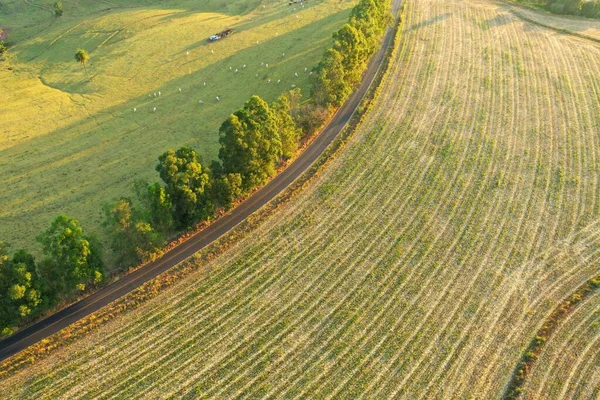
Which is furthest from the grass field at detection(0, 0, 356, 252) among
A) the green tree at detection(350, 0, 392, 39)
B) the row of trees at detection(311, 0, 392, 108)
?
the green tree at detection(350, 0, 392, 39)

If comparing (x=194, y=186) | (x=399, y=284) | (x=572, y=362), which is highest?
(x=194, y=186)

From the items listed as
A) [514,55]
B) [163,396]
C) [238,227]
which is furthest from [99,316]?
[514,55]

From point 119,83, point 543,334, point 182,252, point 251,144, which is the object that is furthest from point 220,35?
point 543,334

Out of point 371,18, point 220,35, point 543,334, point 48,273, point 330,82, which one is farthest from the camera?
point 220,35

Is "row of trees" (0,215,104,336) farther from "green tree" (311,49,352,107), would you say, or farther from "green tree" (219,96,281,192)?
"green tree" (311,49,352,107)

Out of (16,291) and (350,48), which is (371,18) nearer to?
(350,48)

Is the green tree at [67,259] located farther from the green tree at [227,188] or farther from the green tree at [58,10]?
the green tree at [58,10]

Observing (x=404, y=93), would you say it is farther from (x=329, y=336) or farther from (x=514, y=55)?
(x=329, y=336)
